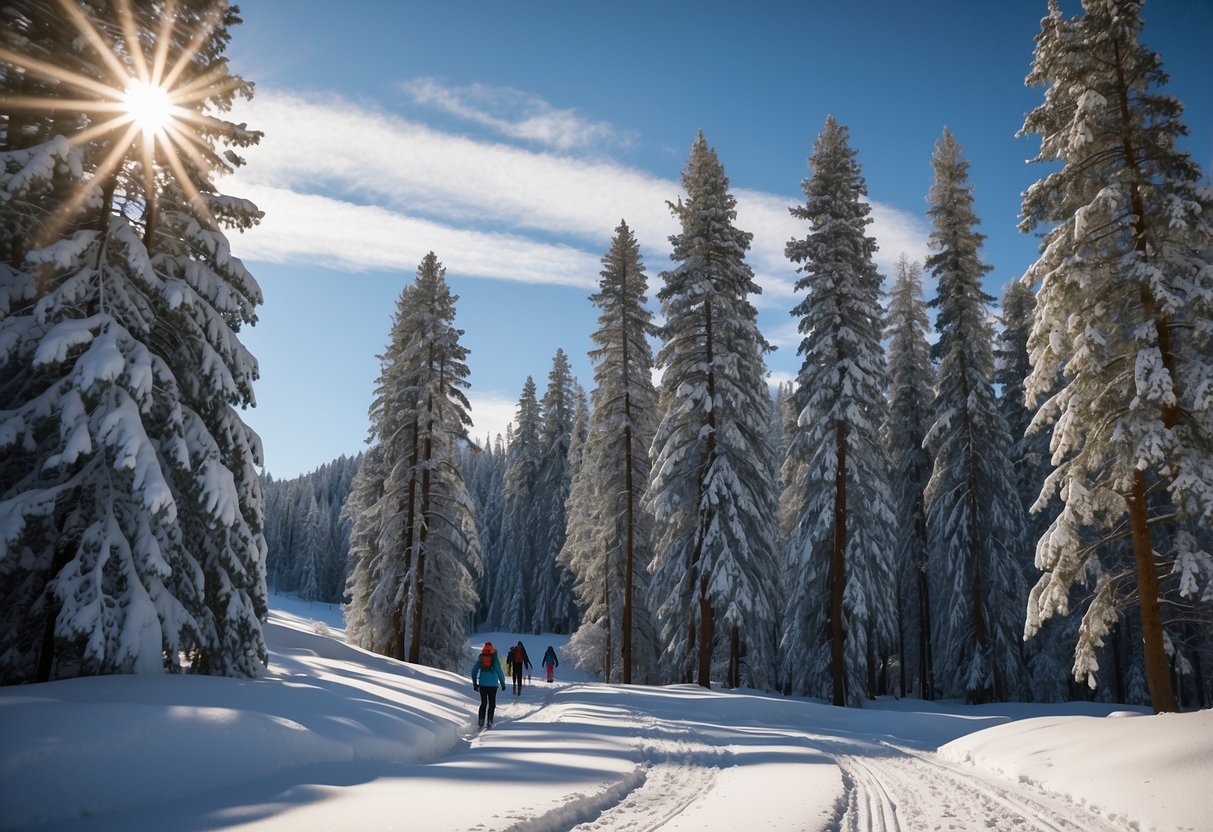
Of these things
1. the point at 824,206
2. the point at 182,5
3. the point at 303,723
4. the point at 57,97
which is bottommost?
the point at 303,723

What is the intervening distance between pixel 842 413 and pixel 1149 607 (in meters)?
11.4

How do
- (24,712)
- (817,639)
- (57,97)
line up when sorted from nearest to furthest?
(24,712)
(57,97)
(817,639)

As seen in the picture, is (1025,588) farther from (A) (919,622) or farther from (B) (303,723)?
(B) (303,723)

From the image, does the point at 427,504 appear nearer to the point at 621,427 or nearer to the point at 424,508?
the point at 424,508

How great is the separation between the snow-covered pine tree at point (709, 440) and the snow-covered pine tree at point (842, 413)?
78.3 inches

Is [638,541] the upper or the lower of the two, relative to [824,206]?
lower

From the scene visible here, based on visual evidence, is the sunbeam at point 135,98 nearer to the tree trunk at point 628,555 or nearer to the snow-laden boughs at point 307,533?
the tree trunk at point 628,555

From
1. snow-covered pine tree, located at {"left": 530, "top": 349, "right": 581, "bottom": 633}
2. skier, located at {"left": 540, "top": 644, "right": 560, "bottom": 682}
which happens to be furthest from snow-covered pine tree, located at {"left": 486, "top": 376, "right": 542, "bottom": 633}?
skier, located at {"left": 540, "top": 644, "right": 560, "bottom": 682}

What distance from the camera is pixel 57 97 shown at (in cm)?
1090

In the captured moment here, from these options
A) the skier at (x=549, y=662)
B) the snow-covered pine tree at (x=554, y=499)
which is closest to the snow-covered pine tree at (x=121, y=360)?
the skier at (x=549, y=662)

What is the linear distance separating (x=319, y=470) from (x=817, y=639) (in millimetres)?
141131

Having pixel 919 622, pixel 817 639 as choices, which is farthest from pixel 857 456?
pixel 919 622

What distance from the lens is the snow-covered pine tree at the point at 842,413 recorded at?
2297 cm

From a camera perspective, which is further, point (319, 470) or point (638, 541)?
point (319, 470)
